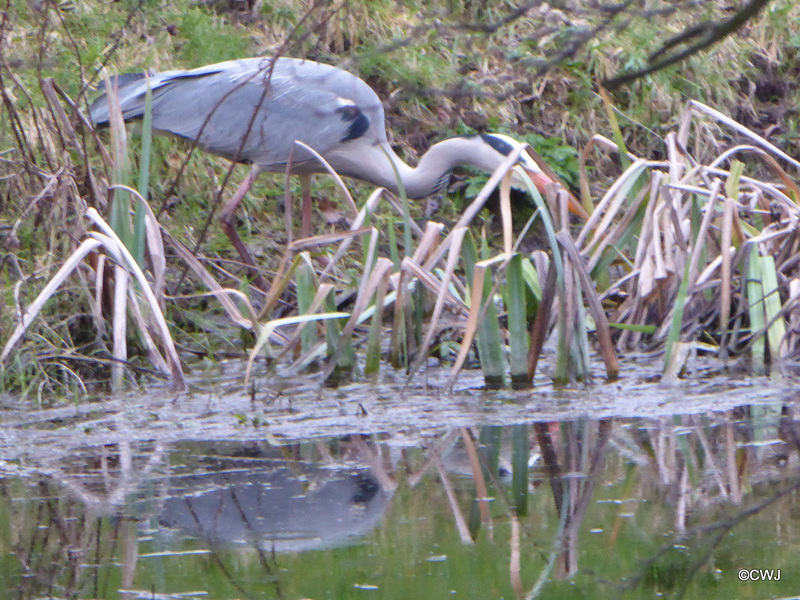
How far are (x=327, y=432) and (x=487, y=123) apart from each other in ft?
13.1

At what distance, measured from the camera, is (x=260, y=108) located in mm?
6031

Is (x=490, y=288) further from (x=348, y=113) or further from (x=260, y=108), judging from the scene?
(x=260, y=108)

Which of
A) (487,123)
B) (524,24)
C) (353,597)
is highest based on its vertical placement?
(524,24)

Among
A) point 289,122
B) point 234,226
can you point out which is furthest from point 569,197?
point 289,122

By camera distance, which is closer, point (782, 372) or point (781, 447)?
point (781, 447)

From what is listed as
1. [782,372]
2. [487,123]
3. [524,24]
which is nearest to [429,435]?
[782,372]

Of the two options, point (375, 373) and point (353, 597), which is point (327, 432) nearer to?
point (375, 373)

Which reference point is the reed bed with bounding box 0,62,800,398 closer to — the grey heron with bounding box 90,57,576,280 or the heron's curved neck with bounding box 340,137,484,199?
the grey heron with bounding box 90,57,576,280

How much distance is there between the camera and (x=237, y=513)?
9.03 feet

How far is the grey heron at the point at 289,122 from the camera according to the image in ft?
19.6

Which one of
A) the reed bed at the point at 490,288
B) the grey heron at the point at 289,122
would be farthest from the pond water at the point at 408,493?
the grey heron at the point at 289,122

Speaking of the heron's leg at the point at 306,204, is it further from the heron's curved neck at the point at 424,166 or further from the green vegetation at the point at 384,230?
the heron's curved neck at the point at 424,166

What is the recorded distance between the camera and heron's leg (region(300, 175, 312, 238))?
18.8 feet

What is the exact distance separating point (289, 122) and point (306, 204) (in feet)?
1.50
